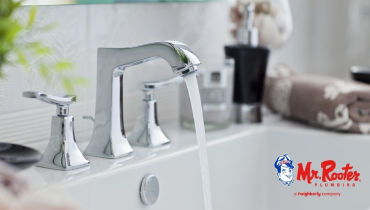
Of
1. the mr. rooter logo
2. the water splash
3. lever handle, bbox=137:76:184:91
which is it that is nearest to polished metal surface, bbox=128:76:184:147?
lever handle, bbox=137:76:184:91

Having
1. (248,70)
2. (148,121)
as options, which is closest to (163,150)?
(148,121)

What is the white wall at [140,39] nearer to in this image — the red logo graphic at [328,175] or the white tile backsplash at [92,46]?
the white tile backsplash at [92,46]

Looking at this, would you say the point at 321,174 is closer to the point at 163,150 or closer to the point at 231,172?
the point at 231,172

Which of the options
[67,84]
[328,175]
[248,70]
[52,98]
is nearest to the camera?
[52,98]

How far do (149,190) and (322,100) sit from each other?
40 centimetres

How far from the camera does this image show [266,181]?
988 mm

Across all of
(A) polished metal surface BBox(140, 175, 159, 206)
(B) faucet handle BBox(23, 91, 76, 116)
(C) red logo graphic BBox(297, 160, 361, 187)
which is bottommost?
(C) red logo graphic BBox(297, 160, 361, 187)

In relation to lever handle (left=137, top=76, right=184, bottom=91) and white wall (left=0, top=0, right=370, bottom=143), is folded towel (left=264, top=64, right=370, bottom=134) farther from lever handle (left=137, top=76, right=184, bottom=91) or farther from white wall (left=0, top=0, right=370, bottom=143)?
lever handle (left=137, top=76, right=184, bottom=91)

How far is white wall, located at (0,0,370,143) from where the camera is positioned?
30.1 inches

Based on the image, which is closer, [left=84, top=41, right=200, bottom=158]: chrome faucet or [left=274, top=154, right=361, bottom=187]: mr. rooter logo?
[left=84, top=41, right=200, bottom=158]: chrome faucet

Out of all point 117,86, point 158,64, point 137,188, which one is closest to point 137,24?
point 158,64

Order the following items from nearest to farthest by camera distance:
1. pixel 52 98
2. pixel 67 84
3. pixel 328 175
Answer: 1. pixel 52 98
2. pixel 67 84
3. pixel 328 175

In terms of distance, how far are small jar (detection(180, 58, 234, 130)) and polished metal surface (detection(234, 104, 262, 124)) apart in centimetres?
6

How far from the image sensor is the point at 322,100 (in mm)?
992
